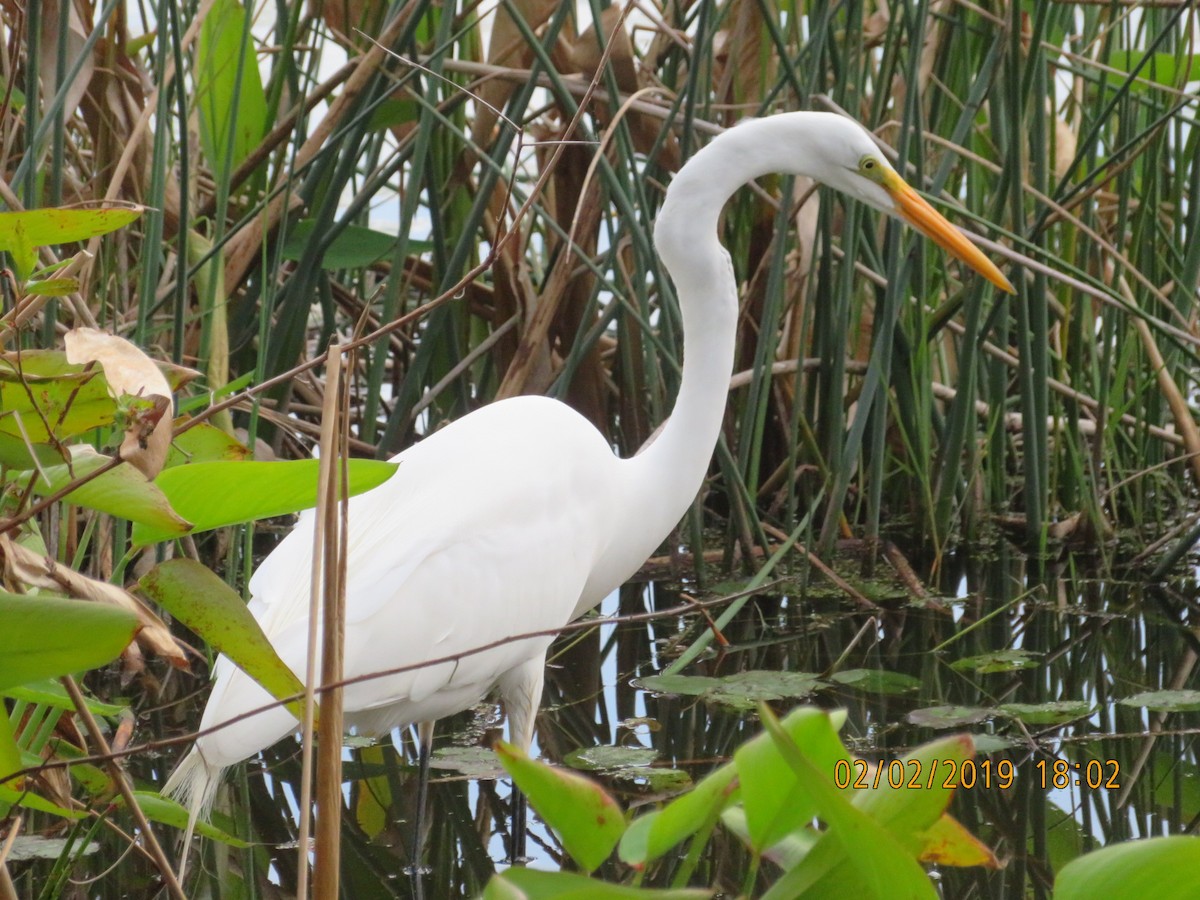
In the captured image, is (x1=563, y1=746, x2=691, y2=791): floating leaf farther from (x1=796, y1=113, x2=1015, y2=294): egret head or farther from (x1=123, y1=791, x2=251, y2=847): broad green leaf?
(x1=796, y1=113, x2=1015, y2=294): egret head

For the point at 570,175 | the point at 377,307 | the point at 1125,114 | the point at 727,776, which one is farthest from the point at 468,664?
the point at 377,307

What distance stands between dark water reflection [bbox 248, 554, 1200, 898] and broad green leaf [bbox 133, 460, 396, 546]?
1.09 m

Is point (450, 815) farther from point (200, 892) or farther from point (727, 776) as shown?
point (727, 776)

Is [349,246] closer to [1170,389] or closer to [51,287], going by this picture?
[1170,389]

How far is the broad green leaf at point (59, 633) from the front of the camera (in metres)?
0.91

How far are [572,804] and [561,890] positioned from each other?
7 centimetres

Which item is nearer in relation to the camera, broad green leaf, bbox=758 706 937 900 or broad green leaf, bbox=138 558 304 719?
broad green leaf, bbox=758 706 937 900

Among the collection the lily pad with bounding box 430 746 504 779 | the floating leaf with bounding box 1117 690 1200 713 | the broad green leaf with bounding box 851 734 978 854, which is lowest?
the lily pad with bounding box 430 746 504 779

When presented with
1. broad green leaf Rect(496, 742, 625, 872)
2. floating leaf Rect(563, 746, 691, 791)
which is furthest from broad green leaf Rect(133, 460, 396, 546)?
floating leaf Rect(563, 746, 691, 791)

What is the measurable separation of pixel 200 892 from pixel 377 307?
2.29 metres

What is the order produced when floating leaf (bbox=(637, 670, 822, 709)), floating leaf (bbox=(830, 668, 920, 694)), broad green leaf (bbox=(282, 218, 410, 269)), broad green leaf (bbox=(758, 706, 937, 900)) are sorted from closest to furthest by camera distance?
1. broad green leaf (bbox=(758, 706, 937, 900))
2. floating leaf (bbox=(637, 670, 822, 709))
3. floating leaf (bbox=(830, 668, 920, 694))
4. broad green leaf (bbox=(282, 218, 410, 269))

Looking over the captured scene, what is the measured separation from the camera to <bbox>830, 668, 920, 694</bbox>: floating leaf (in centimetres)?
261

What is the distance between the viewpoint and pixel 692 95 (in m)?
2.51

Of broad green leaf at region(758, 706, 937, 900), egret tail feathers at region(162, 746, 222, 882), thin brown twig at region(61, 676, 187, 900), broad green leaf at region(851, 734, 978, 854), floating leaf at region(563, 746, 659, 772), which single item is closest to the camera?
broad green leaf at region(758, 706, 937, 900)
